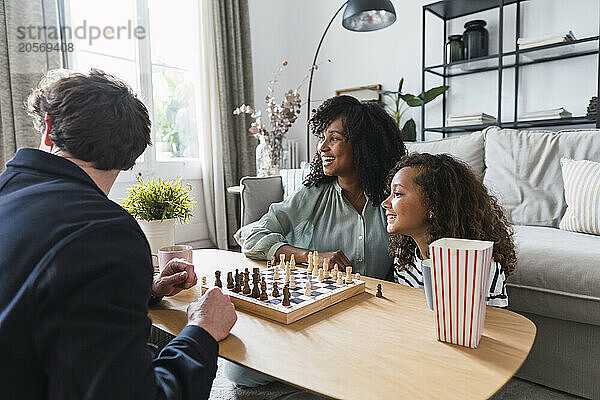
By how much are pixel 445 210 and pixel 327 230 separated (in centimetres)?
47

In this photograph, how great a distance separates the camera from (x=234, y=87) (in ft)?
13.0

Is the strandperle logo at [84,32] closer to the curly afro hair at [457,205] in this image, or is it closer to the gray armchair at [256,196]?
the gray armchair at [256,196]

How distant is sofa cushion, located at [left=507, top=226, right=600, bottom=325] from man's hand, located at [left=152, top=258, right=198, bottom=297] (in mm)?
1169

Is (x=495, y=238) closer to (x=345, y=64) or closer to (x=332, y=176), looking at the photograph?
(x=332, y=176)

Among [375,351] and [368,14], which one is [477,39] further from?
[375,351]

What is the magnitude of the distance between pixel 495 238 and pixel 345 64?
3.25 meters

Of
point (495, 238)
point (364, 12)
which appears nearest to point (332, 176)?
point (495, 238)

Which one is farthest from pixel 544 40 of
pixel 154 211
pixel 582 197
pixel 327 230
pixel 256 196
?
pixel 154 211

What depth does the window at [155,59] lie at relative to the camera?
3227 millimetres

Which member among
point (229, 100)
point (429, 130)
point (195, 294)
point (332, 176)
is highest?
point (229, 100)

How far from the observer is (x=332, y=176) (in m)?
1.60

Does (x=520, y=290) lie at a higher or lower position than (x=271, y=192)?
lower

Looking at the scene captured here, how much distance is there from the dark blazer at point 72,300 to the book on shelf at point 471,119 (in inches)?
114

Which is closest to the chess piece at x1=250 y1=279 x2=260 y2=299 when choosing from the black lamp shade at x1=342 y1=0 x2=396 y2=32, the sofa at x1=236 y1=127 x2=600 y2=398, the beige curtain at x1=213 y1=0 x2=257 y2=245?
the sofa at x1=236 y1=127 x2=600 y2=398
